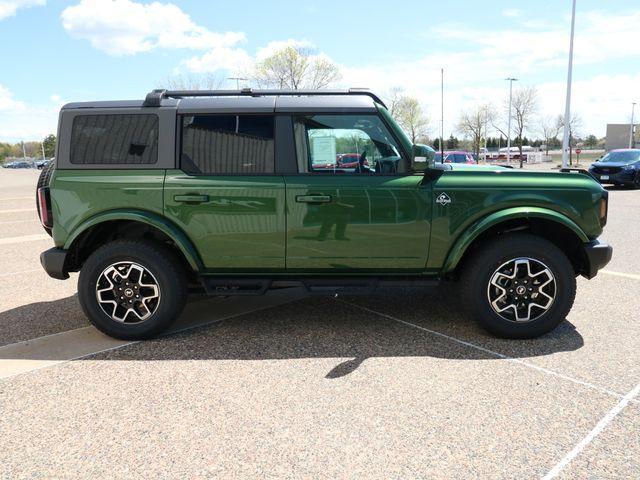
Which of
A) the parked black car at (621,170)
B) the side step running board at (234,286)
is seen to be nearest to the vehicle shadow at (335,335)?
the side step running board at (234,286)

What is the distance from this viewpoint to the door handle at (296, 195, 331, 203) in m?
3.98

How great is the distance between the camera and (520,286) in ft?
13.3

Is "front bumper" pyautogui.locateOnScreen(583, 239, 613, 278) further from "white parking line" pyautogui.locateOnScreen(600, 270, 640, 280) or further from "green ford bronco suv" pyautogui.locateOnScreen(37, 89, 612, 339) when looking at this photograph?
"white parking line" pyautogui.locateOnScreen(600, 270, 640, 280)

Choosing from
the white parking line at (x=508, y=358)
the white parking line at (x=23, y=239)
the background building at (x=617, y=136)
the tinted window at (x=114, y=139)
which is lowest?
the white parking line at (x=508, y=358)

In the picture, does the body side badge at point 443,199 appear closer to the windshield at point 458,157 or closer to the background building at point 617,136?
the windshield at point 458,157

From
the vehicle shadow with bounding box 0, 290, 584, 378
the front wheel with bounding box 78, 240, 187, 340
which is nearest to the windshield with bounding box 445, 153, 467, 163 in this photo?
the vehicle shadow with bounding box 0, 290, 584, 378

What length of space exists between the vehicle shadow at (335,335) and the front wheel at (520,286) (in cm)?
16

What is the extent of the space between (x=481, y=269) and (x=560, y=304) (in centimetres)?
67

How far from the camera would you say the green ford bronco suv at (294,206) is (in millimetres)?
4008

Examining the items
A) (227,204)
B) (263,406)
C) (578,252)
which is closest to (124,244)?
(227,204)

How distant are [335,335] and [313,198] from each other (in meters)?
1.14

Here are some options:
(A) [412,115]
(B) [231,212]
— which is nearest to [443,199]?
(B) [231,212]

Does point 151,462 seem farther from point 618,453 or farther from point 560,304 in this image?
point 560,304

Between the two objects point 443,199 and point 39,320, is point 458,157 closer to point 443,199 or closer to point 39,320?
point 443,199
